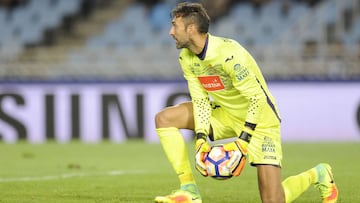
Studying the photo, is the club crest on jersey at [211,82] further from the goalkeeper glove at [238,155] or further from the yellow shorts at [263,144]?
the goalkeeper glove at [238,155]

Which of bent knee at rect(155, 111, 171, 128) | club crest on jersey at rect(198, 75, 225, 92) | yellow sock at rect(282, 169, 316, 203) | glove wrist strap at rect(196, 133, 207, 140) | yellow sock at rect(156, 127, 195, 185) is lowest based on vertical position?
yellow sock at rect(282, 169, 316, 203)

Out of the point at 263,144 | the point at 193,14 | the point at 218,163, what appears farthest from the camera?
the point at 263,144

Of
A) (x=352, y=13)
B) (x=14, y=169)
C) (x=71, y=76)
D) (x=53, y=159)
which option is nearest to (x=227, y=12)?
(x=352, y=13)

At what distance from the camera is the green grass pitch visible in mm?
9613

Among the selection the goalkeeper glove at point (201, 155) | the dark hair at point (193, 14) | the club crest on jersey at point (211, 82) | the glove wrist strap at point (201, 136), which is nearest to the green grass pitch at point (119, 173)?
the glove wrist strap at point (201, 136)

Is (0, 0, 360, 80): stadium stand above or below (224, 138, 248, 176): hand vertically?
below

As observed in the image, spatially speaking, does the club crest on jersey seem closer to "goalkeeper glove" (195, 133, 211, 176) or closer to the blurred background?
"goalkeeper glove" (195, 133, 211, 176)

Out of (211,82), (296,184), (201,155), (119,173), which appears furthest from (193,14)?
(119,173)

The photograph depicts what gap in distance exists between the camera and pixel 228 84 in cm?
844

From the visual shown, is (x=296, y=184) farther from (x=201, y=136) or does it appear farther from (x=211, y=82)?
(x=211, y=82)

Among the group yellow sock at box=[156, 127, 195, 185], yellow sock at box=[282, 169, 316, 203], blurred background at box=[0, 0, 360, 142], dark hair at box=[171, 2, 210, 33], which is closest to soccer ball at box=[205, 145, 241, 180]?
yellow sock at box=[156, 127, 195, 185]

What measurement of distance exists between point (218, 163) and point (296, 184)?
3.48ft

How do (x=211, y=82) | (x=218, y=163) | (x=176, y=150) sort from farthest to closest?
1. (x=176, y=150)
2. (x=211, y=82)
3. (x=218, y=163)

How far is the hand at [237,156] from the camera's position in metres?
7.91
